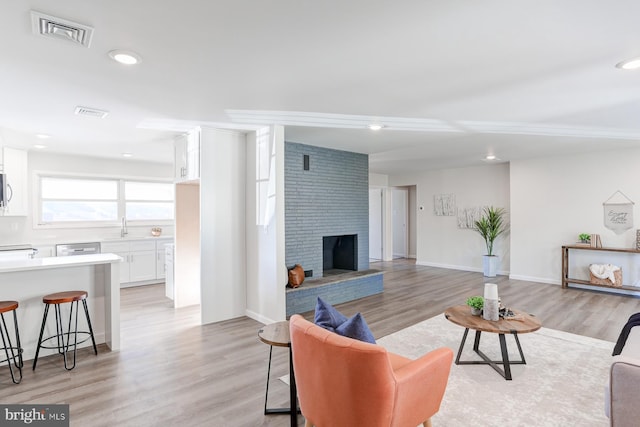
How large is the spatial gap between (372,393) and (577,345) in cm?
297

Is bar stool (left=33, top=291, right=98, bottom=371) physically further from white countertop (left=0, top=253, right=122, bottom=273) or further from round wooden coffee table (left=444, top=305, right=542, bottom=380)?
round wooden coffee table (left=444, top=305, right=542, bottom=380)

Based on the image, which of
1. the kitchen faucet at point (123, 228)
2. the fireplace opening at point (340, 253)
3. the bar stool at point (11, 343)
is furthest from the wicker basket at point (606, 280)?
the kitchen faucet at point (123, 228)

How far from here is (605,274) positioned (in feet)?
18.1

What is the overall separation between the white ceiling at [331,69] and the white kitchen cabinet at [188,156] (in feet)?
0.86

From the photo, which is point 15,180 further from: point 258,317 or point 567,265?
point 567,265

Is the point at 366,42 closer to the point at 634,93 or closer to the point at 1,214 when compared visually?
the point at 634,93

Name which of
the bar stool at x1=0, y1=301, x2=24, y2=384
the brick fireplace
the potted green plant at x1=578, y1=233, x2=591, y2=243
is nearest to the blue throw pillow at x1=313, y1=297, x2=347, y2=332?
the brick fireplace

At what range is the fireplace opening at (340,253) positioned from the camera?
5746mm

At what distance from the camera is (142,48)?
215 cm

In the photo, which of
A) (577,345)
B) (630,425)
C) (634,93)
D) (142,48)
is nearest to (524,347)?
(577,345)

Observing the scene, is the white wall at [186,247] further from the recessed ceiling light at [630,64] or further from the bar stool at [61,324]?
the recessed ceiling light at [630,64]

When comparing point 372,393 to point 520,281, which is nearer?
point 372,393

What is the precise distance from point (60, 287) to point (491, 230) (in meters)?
7.13

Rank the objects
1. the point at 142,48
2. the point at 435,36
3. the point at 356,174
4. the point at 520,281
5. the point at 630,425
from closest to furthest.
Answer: the point at 630,425 < the point at 435,36 < the point at 142,48 < the point at 356,174 < the point at 520,281
